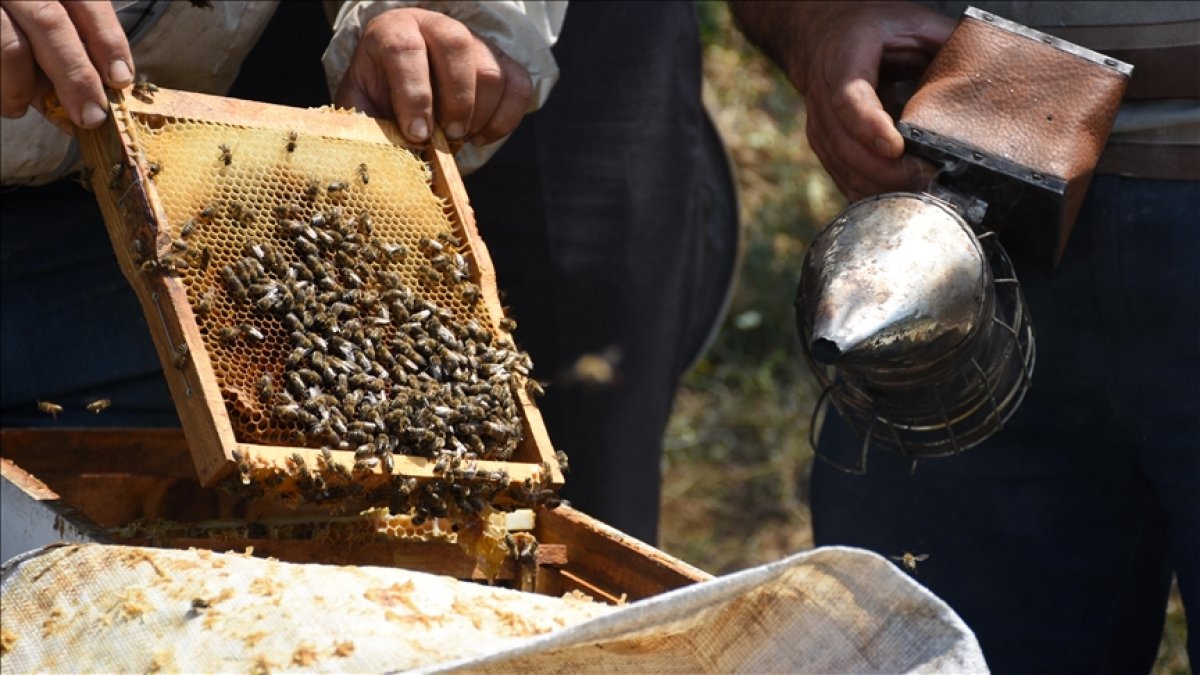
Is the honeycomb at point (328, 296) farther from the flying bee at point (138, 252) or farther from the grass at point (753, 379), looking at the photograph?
the grass at point (753, 379)

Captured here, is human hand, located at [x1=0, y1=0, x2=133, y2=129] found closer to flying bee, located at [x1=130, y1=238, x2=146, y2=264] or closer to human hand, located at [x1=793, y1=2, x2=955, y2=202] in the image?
flying bee, located at [x1=130, y1=238, x2=146, y2=264]

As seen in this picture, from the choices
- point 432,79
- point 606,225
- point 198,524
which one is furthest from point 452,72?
point 606,225

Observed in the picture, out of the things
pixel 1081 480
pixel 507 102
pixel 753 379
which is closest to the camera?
pixel 507 102

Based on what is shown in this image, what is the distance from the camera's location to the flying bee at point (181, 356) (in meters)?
2.27

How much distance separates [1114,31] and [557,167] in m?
1.87

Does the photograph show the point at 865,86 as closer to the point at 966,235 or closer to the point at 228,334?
the point at 966,235

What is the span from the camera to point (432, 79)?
2.85 metres

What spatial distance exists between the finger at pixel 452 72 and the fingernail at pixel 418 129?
89 millimetres

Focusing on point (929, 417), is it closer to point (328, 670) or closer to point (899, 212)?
point (899, 212)

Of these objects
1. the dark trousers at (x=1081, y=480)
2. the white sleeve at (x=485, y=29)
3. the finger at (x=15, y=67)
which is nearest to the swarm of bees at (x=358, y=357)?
the finger at (x=15, y=67)

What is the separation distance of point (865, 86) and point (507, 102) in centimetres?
80

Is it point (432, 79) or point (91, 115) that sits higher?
point (91, 115)

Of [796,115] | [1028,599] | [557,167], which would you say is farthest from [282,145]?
[796,115]

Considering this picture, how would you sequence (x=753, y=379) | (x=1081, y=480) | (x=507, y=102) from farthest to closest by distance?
(x=753, y=379) → (x=1081, y=480) → (x=507, y=102)
